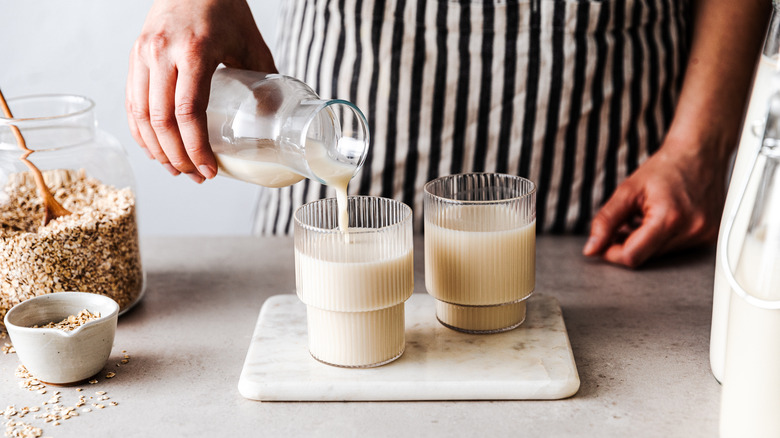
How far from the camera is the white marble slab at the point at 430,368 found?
87cm

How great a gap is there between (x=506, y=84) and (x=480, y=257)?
556 millimetres

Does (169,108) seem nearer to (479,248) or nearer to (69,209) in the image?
(69,209)

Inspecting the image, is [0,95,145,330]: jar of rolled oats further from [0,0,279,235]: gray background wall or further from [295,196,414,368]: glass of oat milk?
[0,0,279,235]: gray background wall

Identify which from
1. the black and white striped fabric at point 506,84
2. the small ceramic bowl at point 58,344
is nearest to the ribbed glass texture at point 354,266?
the small ceramic bowl at point 58,344

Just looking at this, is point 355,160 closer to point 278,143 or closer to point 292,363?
point 278,143

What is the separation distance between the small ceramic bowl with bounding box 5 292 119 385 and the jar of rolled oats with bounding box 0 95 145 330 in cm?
7

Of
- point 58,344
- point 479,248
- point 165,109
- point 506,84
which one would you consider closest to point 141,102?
point 165,109

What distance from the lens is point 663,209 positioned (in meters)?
1.25

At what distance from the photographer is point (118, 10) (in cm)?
206

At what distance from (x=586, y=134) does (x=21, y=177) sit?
0.96 metres

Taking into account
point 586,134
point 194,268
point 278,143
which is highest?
point 278,143

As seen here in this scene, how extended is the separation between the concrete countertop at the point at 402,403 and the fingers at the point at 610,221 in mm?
29

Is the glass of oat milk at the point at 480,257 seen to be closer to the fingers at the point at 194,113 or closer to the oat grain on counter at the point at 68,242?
the fingers at the point at 194,113

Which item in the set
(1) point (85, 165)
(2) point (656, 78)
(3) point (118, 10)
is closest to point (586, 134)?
(2) point (656, 78)
